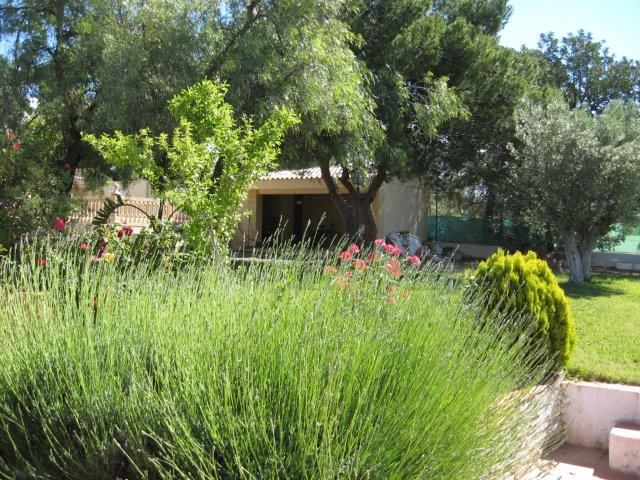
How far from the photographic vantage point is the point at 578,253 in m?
15.8

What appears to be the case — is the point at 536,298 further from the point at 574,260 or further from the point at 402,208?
the point at 402,208

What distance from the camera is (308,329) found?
8.79 feet

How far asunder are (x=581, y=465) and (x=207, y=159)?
463 centimetres

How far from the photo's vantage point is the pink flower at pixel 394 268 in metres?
4.56

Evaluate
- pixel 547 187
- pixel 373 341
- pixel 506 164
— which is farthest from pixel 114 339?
pixel 506 164

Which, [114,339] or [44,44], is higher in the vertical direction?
[44,44]

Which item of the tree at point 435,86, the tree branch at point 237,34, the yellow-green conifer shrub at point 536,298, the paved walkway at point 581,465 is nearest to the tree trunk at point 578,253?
the tree at point 435,86

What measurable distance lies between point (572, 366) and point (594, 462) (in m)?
1.21

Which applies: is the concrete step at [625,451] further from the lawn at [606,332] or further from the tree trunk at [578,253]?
the tree trunk at [578,253]

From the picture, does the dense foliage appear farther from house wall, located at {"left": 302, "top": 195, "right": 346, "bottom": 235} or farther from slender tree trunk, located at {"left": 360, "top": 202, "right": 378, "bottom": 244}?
house wall, located at {"left": 302, "top": 195, "right": 346, "bottom": 235}

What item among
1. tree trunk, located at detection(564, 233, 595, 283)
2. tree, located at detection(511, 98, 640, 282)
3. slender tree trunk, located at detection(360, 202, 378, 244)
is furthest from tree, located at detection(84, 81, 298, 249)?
slender tree trunk, located at detection(360, 202, 378, 244)

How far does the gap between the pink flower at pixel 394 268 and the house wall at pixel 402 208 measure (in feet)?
64.1

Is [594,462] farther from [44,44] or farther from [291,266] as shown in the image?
[44,44]

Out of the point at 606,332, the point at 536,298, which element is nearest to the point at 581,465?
the point at 536,298
